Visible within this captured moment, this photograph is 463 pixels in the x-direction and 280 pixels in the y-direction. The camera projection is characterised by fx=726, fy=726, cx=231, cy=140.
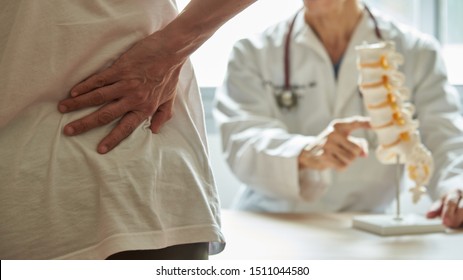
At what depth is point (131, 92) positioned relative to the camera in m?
0.79

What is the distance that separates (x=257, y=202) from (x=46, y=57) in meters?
1.55

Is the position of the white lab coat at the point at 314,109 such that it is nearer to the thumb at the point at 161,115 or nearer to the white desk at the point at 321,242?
the white desk at the point at 321,242

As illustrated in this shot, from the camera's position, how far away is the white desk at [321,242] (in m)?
1.29

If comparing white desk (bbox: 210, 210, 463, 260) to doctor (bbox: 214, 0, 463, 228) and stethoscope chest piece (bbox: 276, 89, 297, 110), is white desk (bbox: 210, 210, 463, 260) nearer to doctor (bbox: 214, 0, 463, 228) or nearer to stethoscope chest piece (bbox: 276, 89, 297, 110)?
doctor (bbox: 214, 0, 463, 228)

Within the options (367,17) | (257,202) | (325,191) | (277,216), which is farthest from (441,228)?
(367,17)

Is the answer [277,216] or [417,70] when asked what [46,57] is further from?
[417,70]

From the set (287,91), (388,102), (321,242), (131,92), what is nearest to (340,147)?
(388,102)

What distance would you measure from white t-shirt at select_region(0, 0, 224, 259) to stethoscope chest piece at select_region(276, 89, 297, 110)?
144 centimetres

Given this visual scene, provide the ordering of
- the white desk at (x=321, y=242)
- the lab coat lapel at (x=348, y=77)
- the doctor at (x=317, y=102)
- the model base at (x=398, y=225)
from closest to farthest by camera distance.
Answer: the white desk at (x=321, y=242) → the model base at (x=398, y=225) → the doctor at (x=317, y=102) → the lab coat lapel at (x=348, y=77)

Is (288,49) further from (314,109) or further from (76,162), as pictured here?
(76,162)

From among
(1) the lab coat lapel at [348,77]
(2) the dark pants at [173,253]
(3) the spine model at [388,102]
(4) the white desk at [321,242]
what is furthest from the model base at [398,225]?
(2) the dark pants at [173,253]

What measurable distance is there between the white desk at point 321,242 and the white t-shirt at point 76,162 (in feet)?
Result: 1.88

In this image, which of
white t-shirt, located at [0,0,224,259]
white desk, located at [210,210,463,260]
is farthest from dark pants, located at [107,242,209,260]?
white desk, located at [210,210,463,260]

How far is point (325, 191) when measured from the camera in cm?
209
